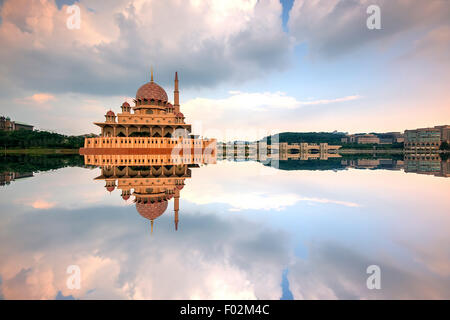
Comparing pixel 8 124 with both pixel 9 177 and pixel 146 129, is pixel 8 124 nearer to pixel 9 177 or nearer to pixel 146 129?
pixel 146 129

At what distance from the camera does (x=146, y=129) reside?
39125mm

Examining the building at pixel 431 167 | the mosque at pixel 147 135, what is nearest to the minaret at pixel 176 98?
the mosque at pixel 147 135

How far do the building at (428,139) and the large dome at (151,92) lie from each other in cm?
8309

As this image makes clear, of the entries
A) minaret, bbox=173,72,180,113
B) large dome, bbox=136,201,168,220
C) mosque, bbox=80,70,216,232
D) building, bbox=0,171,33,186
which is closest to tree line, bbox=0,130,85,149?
mosque, bbox=80,70,216,232

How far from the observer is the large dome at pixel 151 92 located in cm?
3984

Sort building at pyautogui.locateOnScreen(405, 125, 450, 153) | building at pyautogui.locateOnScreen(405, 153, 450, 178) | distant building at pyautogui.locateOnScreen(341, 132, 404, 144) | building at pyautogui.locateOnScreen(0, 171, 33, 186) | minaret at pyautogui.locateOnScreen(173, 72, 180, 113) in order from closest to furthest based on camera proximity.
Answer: building at pyautogui.locateOnScreen(0, 171, 33, 186) < building at pyautogui.locateOnScreen(405, 153, 450, 178) < minaret at pyautogui.locateOnScreen(173, 72, 180, 113) < building at pyautogui.locateOnScreen(405, 125, 450, 153) < distant building at pyautogui.locateOnScreen(341, 132, 404, 144)

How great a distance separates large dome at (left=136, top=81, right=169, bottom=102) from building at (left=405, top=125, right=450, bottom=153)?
273 ft

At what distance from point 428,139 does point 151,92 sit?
87.9 meters

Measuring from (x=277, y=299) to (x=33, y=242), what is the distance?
513 cm

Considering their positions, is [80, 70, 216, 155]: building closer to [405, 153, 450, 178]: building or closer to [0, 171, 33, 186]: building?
[0, 171, 33, 186]: building

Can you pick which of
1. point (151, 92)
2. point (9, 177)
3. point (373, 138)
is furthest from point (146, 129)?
point (373, 138)

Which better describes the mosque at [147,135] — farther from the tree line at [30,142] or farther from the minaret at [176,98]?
the tree line at [30,142]

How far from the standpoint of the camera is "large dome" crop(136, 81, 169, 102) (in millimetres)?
39844
